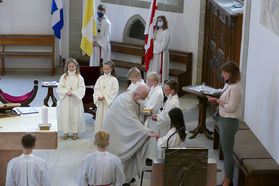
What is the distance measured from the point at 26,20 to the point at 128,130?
8471 mm

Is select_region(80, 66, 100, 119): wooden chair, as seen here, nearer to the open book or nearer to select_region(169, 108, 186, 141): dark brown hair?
the open book

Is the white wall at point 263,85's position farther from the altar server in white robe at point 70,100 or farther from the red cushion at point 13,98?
the red cushion at point 13,98

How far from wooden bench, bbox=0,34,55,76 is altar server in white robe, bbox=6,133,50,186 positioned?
8.88 metres

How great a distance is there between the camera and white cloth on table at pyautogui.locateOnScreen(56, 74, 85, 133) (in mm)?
9328

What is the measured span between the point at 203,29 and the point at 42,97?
12.7ft

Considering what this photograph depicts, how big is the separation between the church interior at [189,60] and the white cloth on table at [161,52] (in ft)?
1.02

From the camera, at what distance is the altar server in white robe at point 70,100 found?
367 inches

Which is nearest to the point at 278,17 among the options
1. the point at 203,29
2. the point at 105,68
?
the point at 105,68

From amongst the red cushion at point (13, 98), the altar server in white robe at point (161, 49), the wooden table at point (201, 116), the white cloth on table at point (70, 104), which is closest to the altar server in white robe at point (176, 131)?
the wooden table at point (201, 116)

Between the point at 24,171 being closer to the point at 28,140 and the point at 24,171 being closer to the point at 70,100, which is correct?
the point at 28,140

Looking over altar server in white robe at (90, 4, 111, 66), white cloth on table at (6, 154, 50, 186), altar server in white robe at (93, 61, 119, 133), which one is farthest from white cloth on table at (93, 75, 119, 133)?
altar server in white robe at (90, 4, 111, 66)

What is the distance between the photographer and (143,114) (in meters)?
7.38

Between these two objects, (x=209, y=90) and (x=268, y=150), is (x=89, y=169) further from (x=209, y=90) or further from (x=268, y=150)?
(x=209, y=90)

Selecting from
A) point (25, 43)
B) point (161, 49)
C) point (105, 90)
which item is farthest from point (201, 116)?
point (25, 43)
